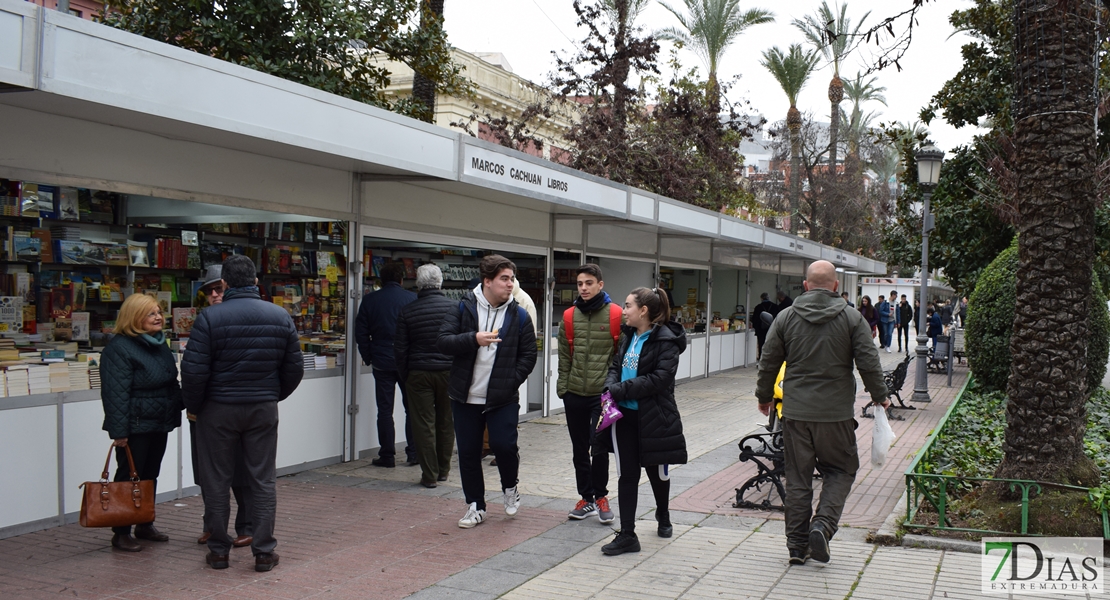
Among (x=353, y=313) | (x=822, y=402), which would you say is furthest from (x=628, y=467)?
(x=353, y=313)

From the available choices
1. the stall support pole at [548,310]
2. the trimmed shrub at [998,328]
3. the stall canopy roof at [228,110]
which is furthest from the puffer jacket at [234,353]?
the trimmed shrub at [998,328]

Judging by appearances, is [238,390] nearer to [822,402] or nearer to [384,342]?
[384,342]

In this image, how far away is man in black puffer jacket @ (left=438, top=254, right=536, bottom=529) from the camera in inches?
243

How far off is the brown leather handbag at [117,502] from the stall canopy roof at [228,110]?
2.00 m

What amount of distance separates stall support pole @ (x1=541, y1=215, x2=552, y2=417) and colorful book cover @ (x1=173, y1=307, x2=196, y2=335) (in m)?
5.24

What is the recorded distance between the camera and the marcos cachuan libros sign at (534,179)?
830 cm

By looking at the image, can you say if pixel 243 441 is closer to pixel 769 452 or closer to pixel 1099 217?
pixel 769 452

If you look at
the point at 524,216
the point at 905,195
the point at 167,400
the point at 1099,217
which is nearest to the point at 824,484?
the point at 167,400

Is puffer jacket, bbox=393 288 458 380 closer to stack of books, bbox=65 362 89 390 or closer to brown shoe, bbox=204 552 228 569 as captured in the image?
stack of books, bbox=65 362 89 390

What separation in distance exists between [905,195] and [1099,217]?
16.1 ft

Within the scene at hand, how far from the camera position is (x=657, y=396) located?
5602 millimetres

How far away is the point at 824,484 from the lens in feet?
18.0

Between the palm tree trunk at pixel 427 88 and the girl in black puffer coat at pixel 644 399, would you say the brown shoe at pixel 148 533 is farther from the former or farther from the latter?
the palm tree trunk at pixel 427 88

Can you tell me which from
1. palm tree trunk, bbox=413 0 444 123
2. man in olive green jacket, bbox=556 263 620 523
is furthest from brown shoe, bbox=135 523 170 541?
palm tree trunk, bbox=413 0 444 123
